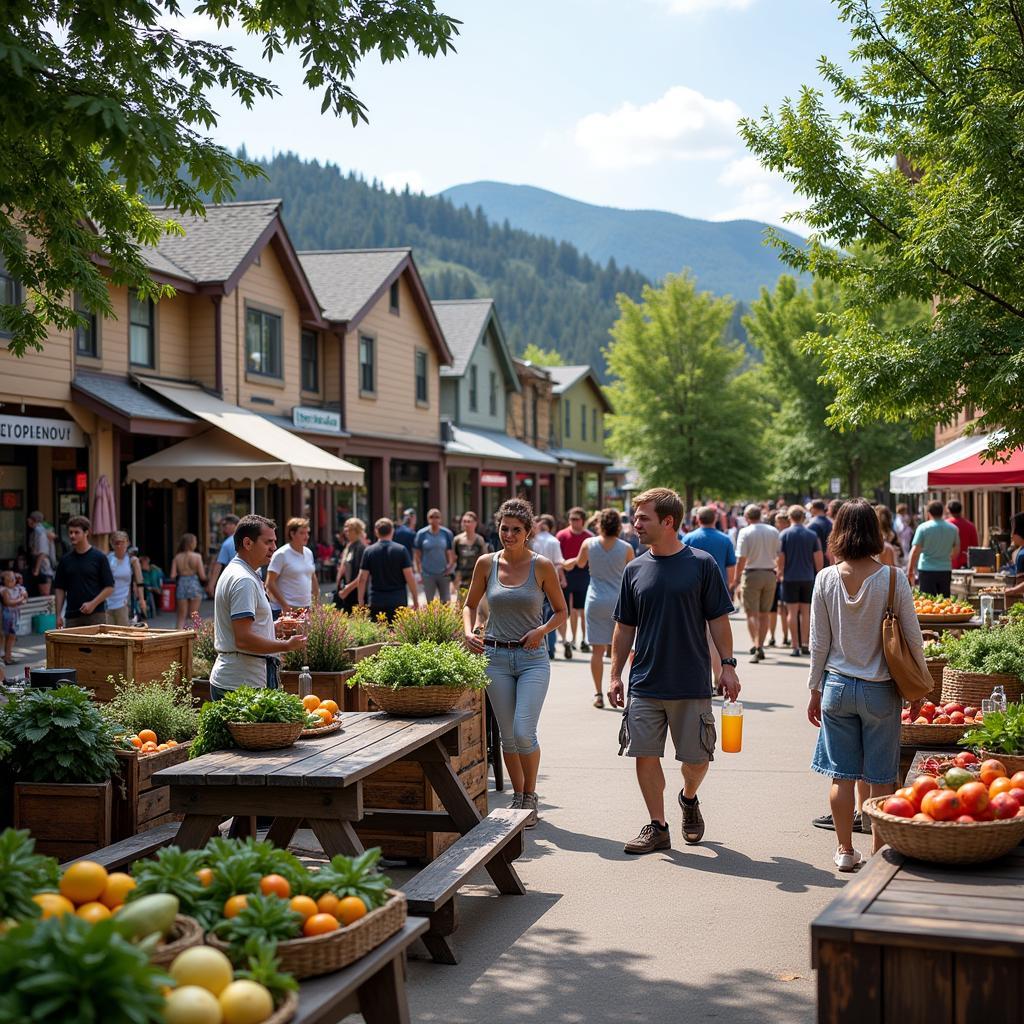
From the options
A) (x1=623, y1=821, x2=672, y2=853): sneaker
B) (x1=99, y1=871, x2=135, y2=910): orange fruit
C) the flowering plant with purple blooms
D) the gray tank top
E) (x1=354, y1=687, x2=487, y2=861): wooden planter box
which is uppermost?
the gray tank top

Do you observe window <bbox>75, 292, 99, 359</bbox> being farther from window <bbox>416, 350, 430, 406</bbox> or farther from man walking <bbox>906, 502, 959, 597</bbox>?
man walking <bbox>906, 502, 959, 597</bbox>

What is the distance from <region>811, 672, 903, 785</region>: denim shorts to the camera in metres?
6.45

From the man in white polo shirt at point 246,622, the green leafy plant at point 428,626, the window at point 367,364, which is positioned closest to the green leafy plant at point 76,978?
the man in white polo shirt at point 246,622

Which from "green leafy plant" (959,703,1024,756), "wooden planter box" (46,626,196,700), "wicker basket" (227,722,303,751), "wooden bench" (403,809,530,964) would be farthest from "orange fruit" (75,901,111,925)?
"wooden planter box" (46,626,196,700)

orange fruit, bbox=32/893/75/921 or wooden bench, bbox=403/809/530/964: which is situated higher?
orange fruit, bbox=32/893/75/921

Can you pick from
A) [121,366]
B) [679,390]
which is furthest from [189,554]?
[679,390]

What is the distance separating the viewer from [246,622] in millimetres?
7121

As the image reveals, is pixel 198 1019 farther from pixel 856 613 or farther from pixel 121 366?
pixel 121 366

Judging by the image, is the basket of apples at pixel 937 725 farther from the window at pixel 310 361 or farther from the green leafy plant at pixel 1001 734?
the window at pixel 310 361

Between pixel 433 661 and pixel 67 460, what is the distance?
1846 centimetres

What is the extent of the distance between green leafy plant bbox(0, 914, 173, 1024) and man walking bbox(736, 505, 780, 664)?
14981 mm

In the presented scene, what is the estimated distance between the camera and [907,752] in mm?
6984

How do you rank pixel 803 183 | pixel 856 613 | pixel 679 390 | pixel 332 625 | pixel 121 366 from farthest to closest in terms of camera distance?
pixel 679 390
pixel 121 366
pixel 803 183
pixel 332 625
pixel 856 613

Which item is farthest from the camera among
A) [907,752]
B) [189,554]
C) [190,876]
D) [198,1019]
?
[189,554]
